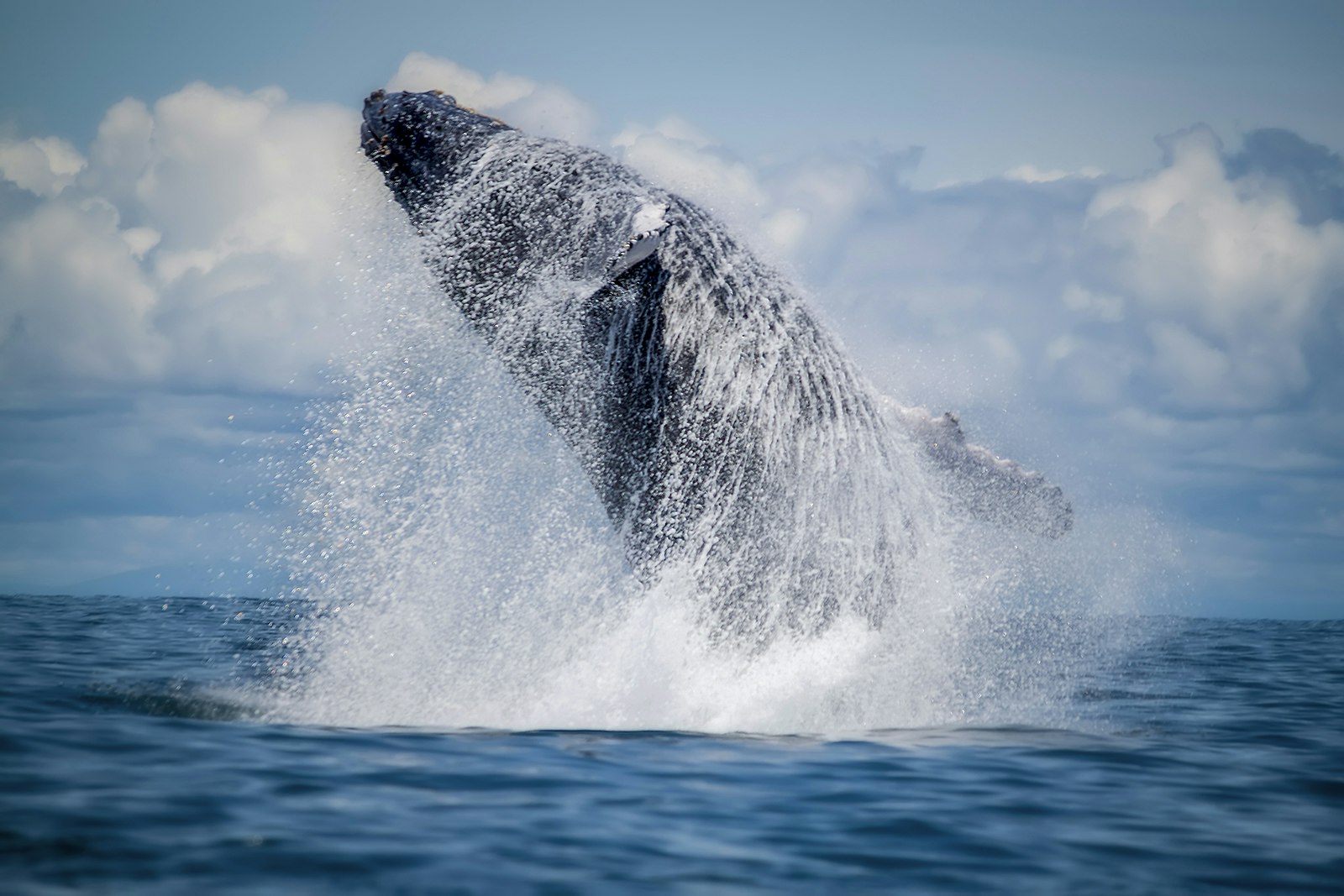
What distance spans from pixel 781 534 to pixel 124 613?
87.2 feet

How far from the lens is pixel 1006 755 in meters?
9.47

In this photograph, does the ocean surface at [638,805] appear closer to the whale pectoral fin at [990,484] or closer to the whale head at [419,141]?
the whale pectoral fin at [990,484]

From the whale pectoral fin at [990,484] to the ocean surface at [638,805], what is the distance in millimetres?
2469

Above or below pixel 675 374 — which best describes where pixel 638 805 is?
below

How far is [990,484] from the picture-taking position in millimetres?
12844

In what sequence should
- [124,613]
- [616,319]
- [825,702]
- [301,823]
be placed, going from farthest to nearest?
[124,613] < [825,702] < [616,319] < [301,823]

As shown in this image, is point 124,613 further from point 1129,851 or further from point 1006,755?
point 1129,851

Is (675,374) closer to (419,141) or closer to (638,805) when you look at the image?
(419,141)

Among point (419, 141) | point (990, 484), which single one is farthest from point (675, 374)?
point (990, 484)

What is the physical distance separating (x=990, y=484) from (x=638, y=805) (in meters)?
7.08

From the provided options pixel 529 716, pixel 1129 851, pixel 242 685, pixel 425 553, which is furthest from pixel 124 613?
pixel 1129 851

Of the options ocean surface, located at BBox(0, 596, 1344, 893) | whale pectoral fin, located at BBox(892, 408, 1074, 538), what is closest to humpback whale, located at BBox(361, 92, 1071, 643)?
whale pectoral fin, located at BBox(892, 408, 1074, 538)

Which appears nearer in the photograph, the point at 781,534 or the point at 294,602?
the point at 781,534

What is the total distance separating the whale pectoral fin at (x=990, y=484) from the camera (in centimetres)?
1247
